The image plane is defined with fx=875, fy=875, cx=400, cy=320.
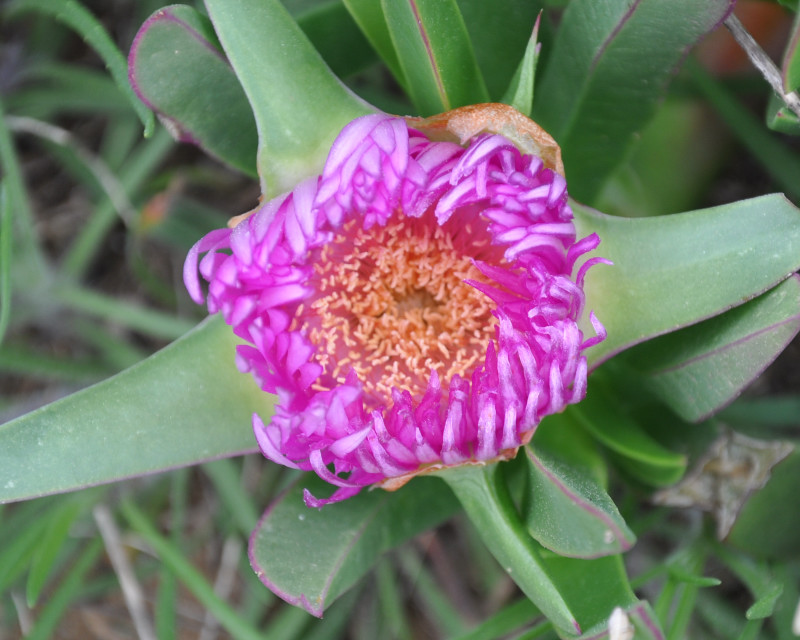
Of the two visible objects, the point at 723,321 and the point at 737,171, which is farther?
the point at 737,171

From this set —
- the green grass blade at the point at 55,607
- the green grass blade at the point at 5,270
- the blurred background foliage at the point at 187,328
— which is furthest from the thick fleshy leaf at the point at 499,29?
the green grass blade at the point at 55,607

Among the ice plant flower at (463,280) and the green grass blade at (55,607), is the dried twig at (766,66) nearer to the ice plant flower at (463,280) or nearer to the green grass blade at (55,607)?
the ice plant flower at (463,280)

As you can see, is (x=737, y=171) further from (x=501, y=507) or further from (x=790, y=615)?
(x=501, y=507)

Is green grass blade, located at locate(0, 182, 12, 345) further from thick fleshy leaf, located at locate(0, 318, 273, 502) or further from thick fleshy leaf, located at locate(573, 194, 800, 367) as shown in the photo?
thick fleshy leaf, located at locate(573, 194, 800, 367)

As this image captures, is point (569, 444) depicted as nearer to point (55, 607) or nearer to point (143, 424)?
point (143, 424)

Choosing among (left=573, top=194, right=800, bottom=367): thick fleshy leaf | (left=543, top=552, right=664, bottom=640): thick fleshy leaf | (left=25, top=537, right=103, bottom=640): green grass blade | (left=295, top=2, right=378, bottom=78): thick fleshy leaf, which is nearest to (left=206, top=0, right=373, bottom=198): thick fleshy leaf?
(left=295, top=2, right=378, bottom=78): thick fleshy leaf

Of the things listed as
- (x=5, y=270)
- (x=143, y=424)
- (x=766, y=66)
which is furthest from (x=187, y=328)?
(x=766, y=66)

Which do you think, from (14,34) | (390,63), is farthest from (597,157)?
(14,34)
